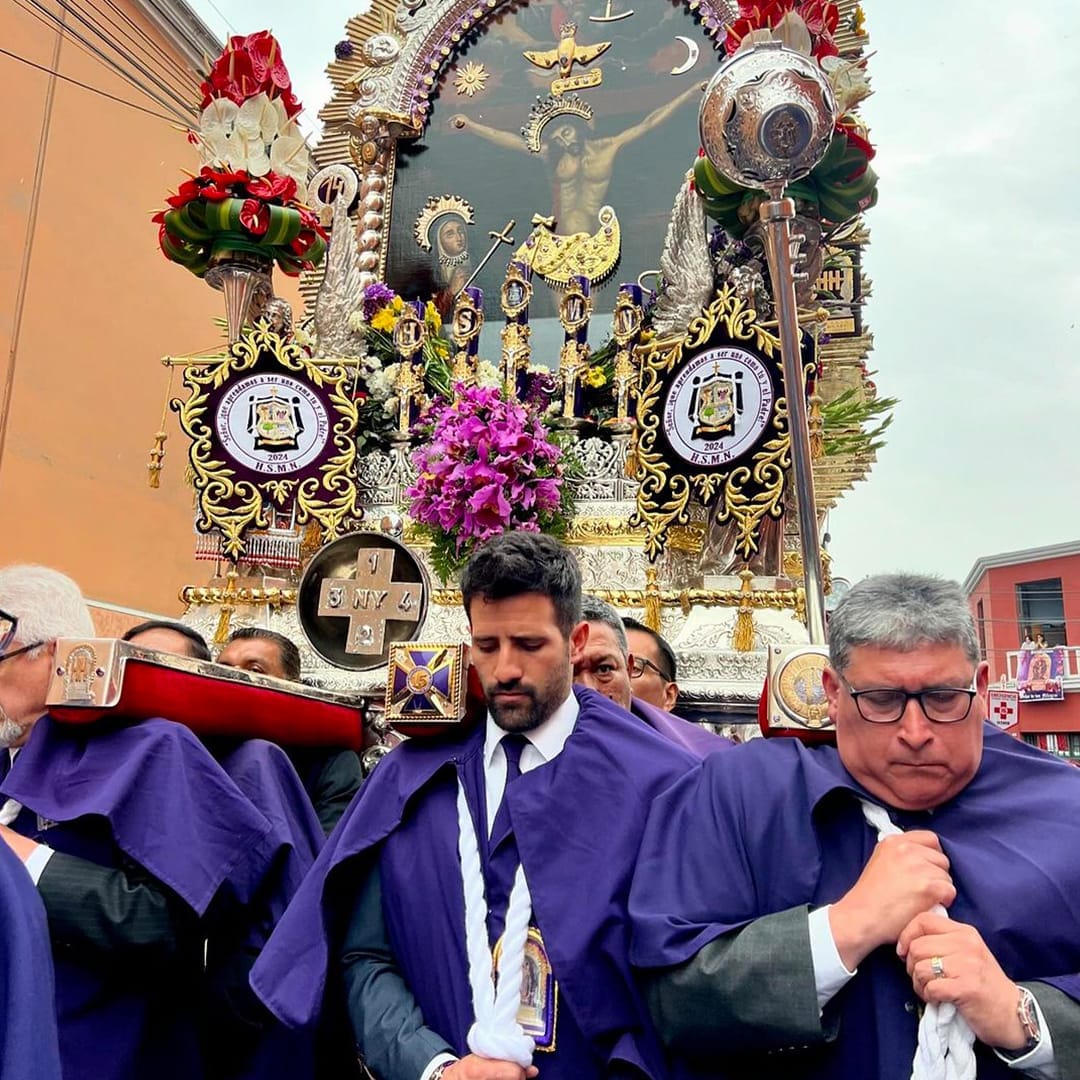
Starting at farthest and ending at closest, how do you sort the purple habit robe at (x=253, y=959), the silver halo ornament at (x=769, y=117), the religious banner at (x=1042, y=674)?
the religious banner at (x=1042, y=674) < the silver halo ornament at (x=769, y=117) < the purple habit robe at (x=253, y=959)

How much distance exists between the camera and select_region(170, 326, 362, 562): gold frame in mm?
5828

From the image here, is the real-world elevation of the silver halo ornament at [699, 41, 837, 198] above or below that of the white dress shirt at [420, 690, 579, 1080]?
above

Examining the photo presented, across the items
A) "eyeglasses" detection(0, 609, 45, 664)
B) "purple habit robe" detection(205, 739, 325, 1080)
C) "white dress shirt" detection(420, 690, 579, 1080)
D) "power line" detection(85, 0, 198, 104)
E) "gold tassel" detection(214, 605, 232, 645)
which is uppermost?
"power line" detection(85, 0, 198, 104)

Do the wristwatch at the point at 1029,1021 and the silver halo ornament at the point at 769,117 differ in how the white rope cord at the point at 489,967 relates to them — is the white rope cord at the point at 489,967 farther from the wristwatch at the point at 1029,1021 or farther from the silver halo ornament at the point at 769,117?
the silver halo ornament at the point at 769,117

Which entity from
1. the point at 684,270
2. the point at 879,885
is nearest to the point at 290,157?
the point at 684,270

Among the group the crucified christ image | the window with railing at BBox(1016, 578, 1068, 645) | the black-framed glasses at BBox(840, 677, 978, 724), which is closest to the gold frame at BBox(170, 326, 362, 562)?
the crucified christ image

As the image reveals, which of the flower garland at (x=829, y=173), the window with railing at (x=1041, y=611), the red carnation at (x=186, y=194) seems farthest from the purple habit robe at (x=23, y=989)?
the window with railing at (x=1041, y=611)

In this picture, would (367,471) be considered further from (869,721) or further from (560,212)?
(869,721)

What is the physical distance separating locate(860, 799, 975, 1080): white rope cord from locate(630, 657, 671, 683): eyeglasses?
7.51 ft

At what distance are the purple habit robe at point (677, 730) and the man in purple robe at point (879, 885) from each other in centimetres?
102

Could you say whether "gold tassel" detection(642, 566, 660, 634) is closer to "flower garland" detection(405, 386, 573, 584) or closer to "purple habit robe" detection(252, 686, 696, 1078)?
"flower garland" detection(405, 386, 573, 584)

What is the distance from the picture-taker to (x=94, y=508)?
1049 centimetres

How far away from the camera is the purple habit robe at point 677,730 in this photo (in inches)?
114

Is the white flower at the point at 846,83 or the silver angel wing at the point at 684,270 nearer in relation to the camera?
the white flower at the point at 846,83
